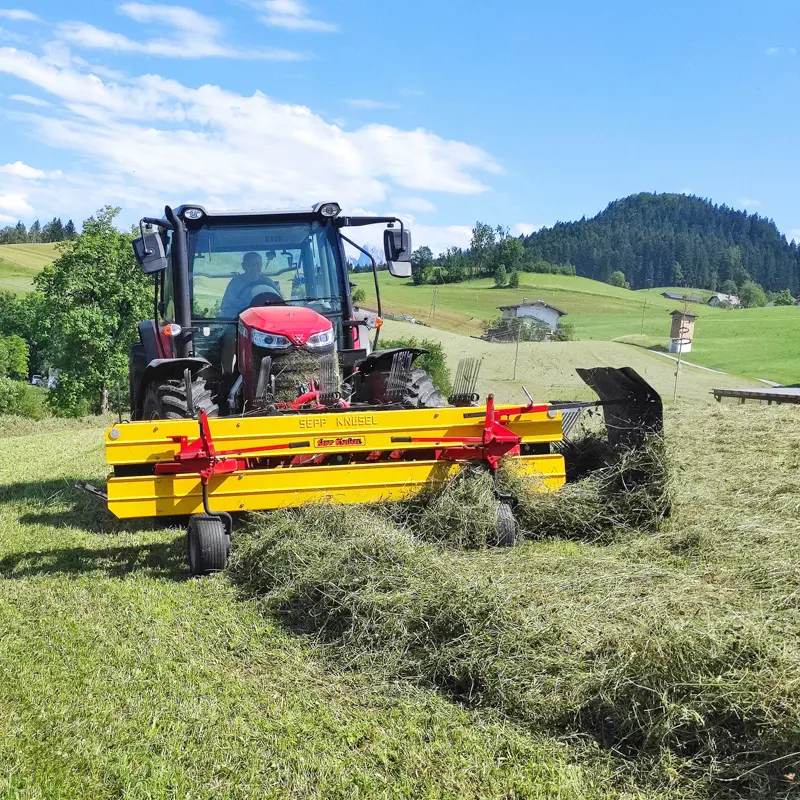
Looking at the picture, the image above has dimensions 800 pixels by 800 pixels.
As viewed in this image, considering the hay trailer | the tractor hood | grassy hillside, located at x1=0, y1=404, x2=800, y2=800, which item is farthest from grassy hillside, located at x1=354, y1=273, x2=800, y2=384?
grassy hillside, located at x1=0, y1=404, x2=800, y2=800

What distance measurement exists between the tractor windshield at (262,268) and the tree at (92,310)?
69.9ft

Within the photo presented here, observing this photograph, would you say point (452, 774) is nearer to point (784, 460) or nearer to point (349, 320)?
point (349, 320)

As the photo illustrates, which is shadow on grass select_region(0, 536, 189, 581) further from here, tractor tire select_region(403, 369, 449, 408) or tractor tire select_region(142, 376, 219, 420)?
tractor tire select_region(403, 369, 449, 408)

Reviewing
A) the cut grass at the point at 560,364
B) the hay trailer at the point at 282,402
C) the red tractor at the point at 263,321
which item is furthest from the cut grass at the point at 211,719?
the cut grass at the point at 560,364

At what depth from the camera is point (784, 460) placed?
27.0ft

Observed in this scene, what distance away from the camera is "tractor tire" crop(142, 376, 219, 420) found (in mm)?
6184

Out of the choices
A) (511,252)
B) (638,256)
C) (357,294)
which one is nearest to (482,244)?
(511,252)

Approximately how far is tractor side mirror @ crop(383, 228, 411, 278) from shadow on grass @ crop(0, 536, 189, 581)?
111 inches

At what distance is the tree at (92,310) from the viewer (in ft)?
89.4

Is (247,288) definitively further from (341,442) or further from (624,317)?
(624,317)

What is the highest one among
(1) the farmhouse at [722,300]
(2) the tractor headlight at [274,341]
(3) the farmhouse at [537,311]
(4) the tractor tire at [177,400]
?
(1) the farmhouse at [722,300]

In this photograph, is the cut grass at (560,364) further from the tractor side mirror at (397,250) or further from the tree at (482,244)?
the tree at (482,244)

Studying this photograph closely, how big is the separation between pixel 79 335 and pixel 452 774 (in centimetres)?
2628

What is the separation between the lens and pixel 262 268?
7164 mm
